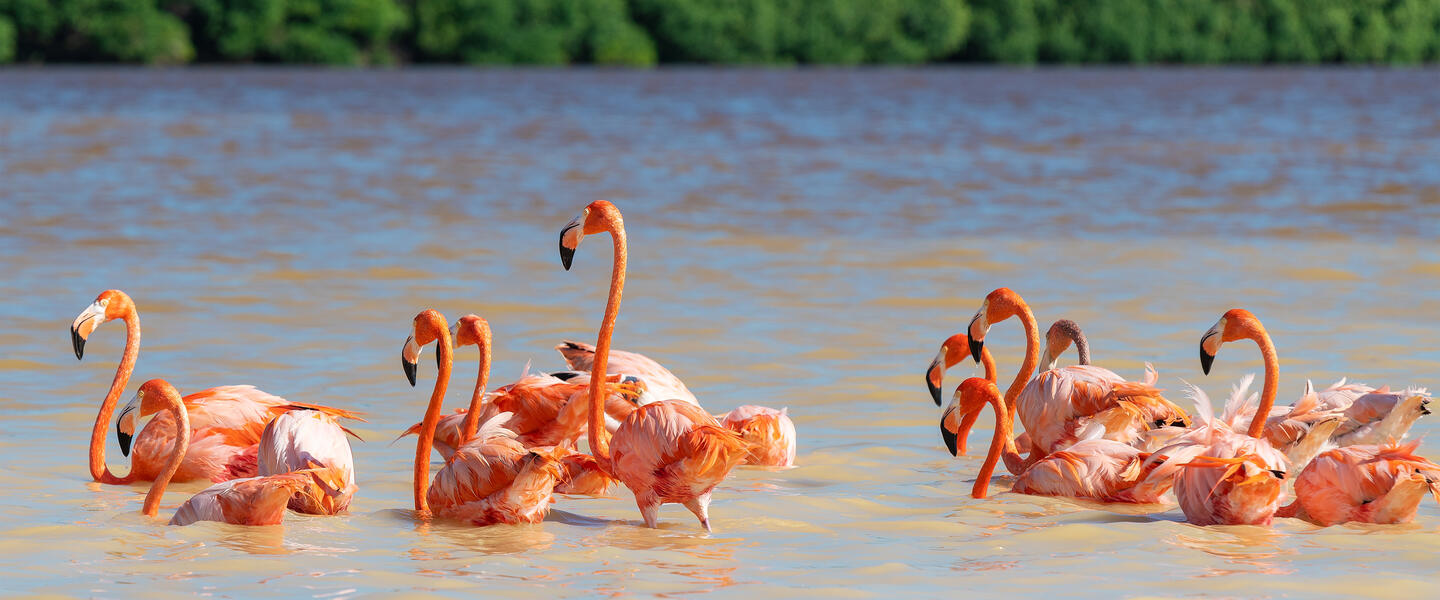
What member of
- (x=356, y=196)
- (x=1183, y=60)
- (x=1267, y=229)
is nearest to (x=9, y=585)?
(x=1267, y=229)

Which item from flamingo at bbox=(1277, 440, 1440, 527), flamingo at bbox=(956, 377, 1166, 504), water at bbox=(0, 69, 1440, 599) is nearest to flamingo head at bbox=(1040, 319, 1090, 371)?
water at bbox=(0, 69, 1440, 599)

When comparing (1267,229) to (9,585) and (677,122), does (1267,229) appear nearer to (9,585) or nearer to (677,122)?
(9,585)

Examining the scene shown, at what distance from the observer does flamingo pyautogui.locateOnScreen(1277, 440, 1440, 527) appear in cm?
538

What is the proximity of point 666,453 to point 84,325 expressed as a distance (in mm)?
2059

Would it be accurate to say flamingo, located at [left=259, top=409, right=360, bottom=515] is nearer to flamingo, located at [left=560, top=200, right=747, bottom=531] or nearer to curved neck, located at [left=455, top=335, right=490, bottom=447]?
curved neck, located at [left=455, top=335, right=490, bottom=447]

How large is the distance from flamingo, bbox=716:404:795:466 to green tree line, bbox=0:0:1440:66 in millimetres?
64010

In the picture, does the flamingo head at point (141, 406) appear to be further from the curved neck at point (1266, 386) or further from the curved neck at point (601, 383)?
the curved neck at point (1266, 386)

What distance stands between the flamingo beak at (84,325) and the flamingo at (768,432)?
203 centimetres

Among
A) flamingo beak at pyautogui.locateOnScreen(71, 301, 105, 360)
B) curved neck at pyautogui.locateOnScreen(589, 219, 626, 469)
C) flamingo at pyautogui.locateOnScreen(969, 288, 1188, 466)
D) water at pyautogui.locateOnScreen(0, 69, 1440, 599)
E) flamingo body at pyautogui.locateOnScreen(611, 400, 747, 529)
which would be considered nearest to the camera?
water at pyautogui.locateOnScreen(0, 69, 1440, 599)

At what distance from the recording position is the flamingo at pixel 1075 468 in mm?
5828

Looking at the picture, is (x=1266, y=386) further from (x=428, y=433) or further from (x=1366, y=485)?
(x=428, y=433)

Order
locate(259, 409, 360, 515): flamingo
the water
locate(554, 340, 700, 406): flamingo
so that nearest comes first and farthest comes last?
1. the water
2. locate(259, 409, 360, 515): flamingo
3. locate(554, 340, 700, 406): flamingo

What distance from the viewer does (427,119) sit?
32.8 meters

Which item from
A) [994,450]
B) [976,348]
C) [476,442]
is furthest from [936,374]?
[476,442]
